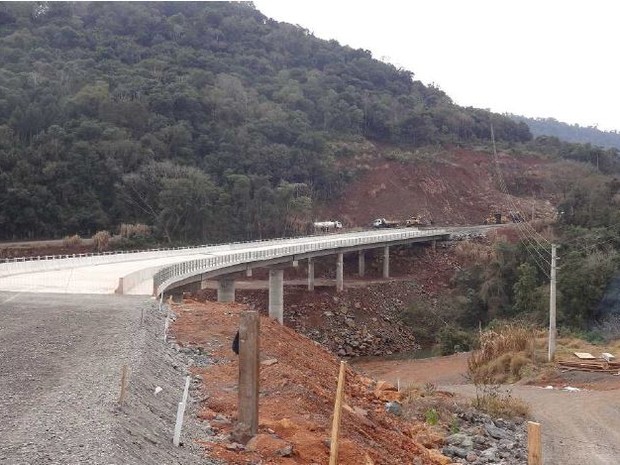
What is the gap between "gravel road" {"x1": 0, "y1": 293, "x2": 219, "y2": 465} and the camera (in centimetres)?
726

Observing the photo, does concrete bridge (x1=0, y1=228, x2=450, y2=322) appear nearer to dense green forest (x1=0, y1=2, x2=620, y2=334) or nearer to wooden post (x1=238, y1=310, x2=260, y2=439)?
dense green forest (x1=0, y1=2, x2=620, y2=334)

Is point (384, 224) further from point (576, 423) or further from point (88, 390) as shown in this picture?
point (88, 390)

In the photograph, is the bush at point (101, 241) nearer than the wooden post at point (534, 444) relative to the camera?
No

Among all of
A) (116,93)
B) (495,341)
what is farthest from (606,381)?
(116,93)

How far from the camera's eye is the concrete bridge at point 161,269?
25328 millimetres

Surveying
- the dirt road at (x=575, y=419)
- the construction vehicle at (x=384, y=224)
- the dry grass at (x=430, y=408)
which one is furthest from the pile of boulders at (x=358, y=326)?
the construction vehicle at (x=384, y=224)

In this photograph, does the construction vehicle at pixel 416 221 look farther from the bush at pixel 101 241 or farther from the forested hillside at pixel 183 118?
the bush at pixel 101 241

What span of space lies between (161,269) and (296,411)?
18.8 meters

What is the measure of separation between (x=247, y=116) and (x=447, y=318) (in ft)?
148

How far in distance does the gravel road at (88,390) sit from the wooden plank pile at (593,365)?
14.6 metres

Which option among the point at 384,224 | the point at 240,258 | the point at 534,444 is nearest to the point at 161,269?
the point at 240,258

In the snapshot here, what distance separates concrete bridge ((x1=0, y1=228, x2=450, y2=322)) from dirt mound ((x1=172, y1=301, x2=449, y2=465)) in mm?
8275

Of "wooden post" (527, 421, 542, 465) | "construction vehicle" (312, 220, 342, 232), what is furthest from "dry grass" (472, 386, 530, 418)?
"construction vehicle" (312, 220, 342, 232)

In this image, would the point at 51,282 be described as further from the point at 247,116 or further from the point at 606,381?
the point at 247,116
